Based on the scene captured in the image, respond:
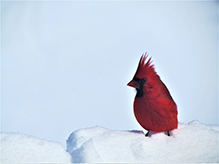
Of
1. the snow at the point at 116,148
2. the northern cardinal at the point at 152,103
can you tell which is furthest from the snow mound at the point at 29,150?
the northern cardinal at the point at 152,103

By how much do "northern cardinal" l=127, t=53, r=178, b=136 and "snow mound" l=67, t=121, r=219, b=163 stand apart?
0.06m

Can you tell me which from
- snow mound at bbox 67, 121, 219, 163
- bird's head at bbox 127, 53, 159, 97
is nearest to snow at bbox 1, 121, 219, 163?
snow mound at bbox 67, 121, 219, 163

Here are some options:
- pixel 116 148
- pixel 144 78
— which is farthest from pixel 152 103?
pixel 116 148

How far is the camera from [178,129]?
123 centimetres

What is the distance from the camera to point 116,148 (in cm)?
108

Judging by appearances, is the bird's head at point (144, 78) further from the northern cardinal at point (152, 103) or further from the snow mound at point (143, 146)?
the snow mound at point (143, 146)

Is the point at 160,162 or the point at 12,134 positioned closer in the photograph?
the point at 160,162

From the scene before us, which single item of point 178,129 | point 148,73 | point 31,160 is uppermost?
point 148,73

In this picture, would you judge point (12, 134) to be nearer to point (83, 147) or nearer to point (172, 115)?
point (83, 147)

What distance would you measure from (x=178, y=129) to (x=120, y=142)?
31cm

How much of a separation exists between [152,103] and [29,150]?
1.84ft

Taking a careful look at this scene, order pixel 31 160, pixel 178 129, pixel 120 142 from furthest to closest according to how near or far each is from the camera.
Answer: pixel 178 129, pixel 120 142, pixel 31 160

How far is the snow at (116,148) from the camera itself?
3.36 ft

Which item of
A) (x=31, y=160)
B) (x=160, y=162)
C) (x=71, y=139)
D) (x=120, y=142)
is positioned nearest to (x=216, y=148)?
(x=160, y=162)
